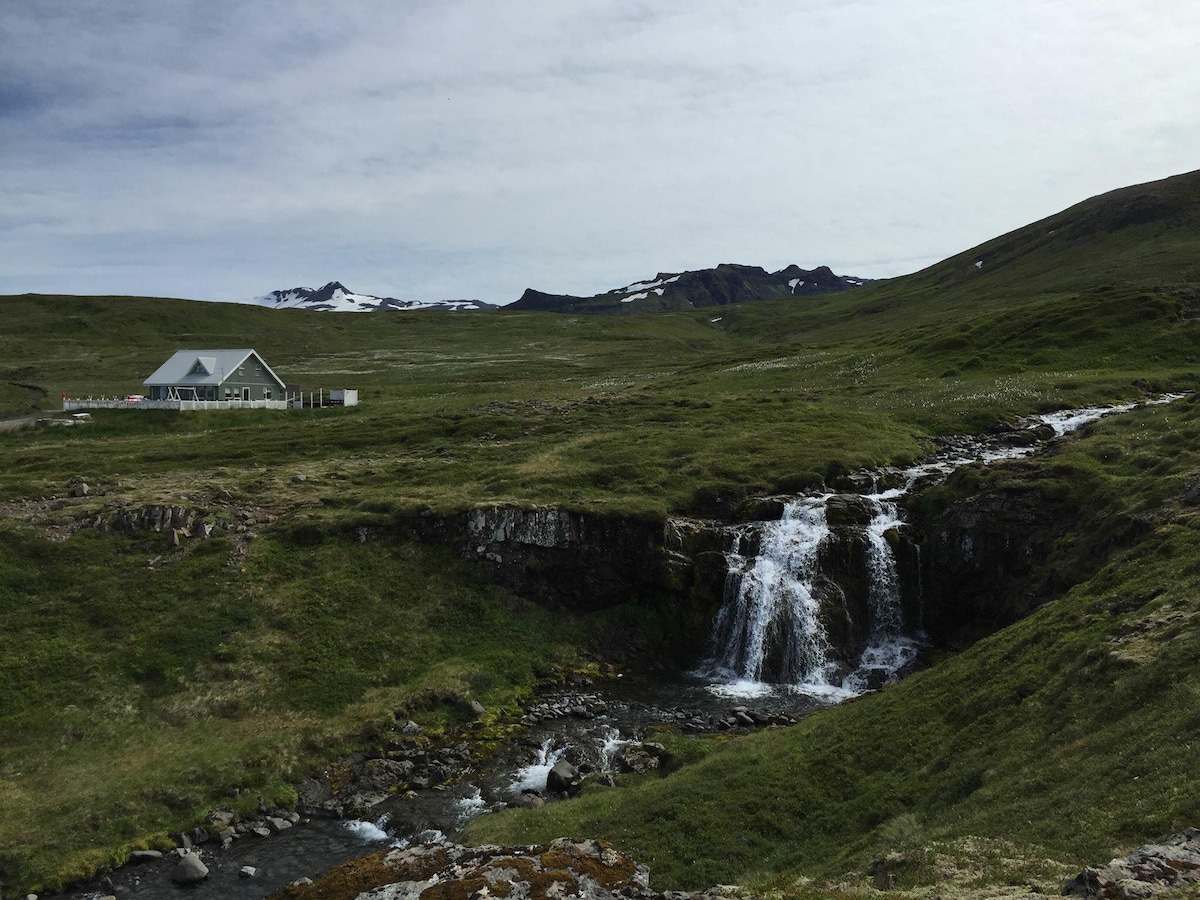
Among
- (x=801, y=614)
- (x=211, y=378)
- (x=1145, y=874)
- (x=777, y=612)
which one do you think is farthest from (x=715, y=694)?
(x=211, y=378)

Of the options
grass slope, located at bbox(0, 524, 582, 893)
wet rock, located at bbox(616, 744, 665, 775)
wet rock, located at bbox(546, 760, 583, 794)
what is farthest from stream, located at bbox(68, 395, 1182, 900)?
grass slope, located at bbox(0, 524, 582, 893)

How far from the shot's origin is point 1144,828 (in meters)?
15.9

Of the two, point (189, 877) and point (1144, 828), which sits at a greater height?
point (1144, 828)

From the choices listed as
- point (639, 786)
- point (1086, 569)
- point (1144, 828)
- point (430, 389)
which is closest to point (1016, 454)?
point (1086, 569)

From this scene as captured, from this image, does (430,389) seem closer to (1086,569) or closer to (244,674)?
(244,674)

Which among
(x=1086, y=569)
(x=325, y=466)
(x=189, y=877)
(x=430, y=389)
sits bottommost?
(x=189, y=877)

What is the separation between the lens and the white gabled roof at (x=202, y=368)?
352 feet

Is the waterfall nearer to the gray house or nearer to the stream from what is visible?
the stream

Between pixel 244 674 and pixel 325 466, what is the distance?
3094 centimetres

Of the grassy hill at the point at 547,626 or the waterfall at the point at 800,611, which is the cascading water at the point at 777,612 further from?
the grassy hill at the point at 547,626

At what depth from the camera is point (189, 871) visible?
1161 inches

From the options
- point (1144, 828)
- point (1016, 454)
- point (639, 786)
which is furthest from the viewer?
point (1016, 454)

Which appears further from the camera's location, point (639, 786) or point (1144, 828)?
point (639, 786)

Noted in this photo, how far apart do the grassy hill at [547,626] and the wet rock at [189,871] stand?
331cm
